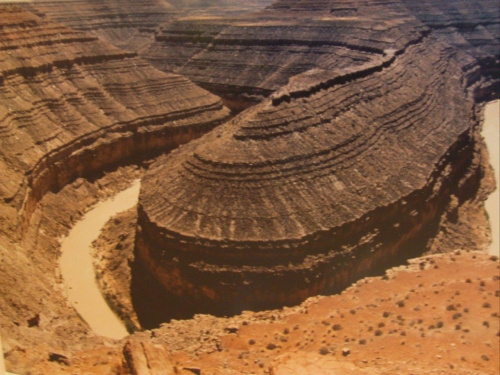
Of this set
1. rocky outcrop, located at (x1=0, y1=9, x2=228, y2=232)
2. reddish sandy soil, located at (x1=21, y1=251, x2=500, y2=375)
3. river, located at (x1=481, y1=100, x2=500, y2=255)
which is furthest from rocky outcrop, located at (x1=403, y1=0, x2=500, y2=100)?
reddish sandy soil, located at (x1=21, y1=251, x2=500, y2=375)

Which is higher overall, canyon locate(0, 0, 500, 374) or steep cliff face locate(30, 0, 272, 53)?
steep cliff face locate(30, 0, 272, 53)

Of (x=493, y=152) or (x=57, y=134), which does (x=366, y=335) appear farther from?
(x=493, y=152)

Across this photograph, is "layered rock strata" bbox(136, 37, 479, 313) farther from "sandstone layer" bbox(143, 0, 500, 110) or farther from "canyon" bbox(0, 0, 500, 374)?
"sandstone layer" bbox(143, 0, 500, 110)

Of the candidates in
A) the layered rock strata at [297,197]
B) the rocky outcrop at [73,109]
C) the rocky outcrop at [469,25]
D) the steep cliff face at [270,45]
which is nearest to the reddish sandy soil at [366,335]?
the layered rock strata at [297,197]

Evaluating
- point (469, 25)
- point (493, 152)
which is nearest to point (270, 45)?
point (469, 25)

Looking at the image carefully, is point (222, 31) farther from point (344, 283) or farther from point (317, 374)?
point (317, 374)

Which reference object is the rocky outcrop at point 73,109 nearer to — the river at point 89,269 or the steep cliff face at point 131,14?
the river at point 89,269

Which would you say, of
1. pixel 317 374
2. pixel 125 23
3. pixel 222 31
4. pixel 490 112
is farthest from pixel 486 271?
pixel 125 23
